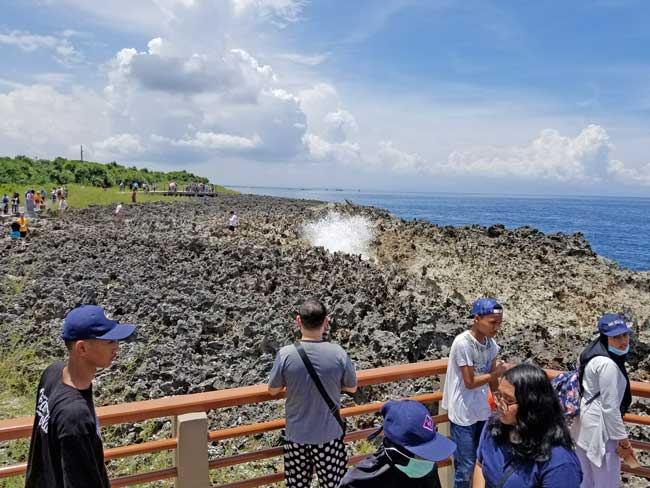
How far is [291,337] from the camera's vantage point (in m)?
10.7

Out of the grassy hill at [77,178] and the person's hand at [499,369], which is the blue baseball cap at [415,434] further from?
the grassy hill at [77,178]

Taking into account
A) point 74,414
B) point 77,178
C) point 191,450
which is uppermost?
point 77,178

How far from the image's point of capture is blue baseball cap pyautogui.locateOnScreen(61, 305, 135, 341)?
284 centimetres

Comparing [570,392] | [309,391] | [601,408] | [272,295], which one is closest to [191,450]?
[309,391]

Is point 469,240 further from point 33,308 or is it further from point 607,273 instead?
point 33,308

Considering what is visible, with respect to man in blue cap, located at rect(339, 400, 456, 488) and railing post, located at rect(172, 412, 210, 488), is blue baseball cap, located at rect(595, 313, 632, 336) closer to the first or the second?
man in blue cap, located at rect(339, 400, 456, 488)

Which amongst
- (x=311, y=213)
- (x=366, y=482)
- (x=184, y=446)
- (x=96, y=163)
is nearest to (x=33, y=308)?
(x=184, y=446)

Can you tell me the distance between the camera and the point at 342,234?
33.0 metres

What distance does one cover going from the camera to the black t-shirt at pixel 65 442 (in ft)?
8.26

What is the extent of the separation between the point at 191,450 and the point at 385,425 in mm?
1583

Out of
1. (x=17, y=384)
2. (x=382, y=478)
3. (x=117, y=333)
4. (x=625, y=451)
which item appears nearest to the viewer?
(x=382, y=478)

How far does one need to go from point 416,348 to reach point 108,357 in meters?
8.24

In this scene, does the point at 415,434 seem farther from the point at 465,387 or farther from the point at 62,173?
the point at 62,173

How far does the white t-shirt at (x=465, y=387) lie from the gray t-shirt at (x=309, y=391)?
3.34 ft
